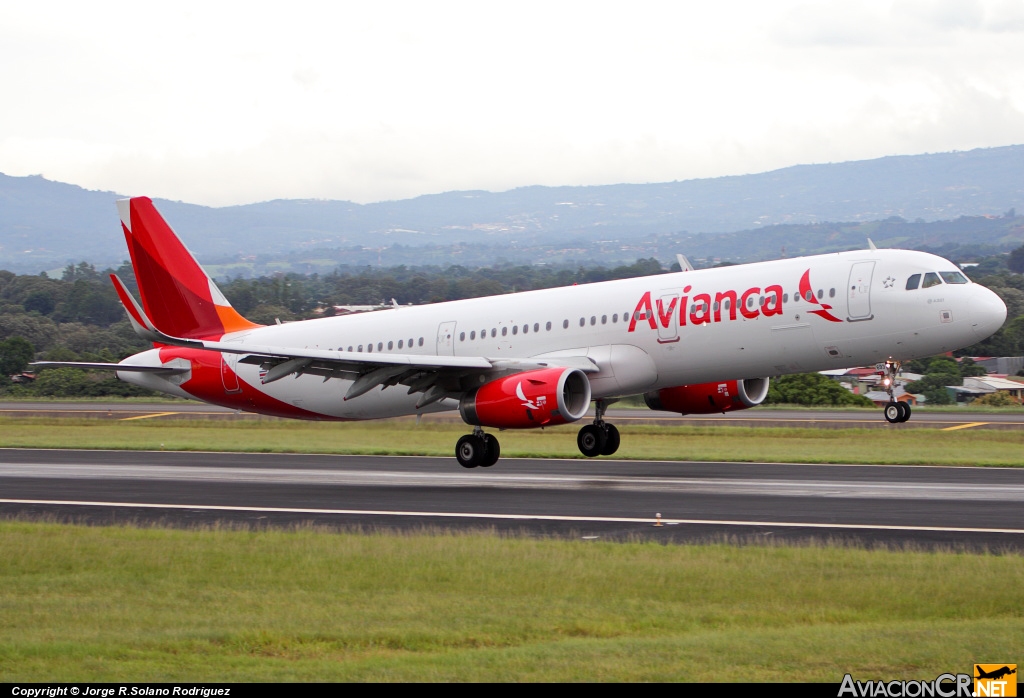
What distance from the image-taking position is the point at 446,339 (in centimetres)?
3628

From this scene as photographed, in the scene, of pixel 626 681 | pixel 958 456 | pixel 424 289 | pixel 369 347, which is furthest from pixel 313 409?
pixel 424 289

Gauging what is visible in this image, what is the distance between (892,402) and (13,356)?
221ft

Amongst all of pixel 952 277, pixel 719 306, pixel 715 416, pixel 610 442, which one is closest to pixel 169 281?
pixel 610 442

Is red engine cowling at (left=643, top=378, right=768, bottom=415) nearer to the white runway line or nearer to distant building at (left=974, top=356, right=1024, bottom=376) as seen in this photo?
the white runway line

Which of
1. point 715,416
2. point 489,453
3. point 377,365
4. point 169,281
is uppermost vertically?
point 169,281

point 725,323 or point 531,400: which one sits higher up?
point 725,323

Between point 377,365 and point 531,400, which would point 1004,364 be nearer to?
point 377,365

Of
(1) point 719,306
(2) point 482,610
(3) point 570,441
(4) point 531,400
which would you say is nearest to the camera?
(2) point 482,610

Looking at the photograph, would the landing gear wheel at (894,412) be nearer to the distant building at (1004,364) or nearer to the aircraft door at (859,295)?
the aircraft door at (859,295)

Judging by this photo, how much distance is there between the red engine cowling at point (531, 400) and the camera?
3016 cm

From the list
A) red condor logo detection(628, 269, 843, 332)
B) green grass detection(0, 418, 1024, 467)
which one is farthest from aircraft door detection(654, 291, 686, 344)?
green grass detection(0, 418, 1024, 467)

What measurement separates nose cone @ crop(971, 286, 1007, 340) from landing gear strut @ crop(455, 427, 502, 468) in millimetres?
12043

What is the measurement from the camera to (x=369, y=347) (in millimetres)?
37750

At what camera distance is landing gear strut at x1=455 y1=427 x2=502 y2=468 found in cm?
3356
